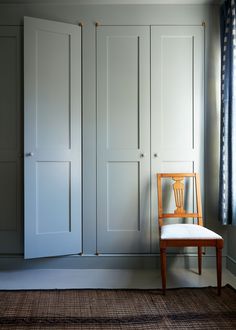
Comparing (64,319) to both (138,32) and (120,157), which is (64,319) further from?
(138,32)

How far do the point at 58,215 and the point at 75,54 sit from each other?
136cm

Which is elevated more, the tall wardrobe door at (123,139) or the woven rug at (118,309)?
the tall wardrobe door at (123,139)

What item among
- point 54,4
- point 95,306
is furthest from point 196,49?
point 95,306

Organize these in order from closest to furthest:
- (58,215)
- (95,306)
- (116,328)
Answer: (116,328)
(95,306)
(58,215)

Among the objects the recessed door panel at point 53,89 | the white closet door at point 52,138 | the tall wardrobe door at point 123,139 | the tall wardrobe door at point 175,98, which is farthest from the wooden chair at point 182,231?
the recessed door panel at point 53,89

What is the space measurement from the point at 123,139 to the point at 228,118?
87 cm

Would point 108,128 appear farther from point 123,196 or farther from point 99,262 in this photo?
point 99,262

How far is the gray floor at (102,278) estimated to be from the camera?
256cm

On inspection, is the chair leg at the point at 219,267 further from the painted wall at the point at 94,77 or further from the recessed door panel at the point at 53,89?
the recessed door panel at the point at 53,89

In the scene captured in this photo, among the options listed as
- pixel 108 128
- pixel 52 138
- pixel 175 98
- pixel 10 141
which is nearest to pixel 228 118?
pixel 175 98

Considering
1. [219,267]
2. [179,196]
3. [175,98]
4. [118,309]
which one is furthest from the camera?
[175,98]

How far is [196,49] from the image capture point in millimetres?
2953

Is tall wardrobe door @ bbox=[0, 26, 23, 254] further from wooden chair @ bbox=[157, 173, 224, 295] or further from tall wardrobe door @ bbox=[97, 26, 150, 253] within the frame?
wooden chair @ bbox=[157, 173, 224, 295]

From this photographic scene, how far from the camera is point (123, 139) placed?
116 inches
